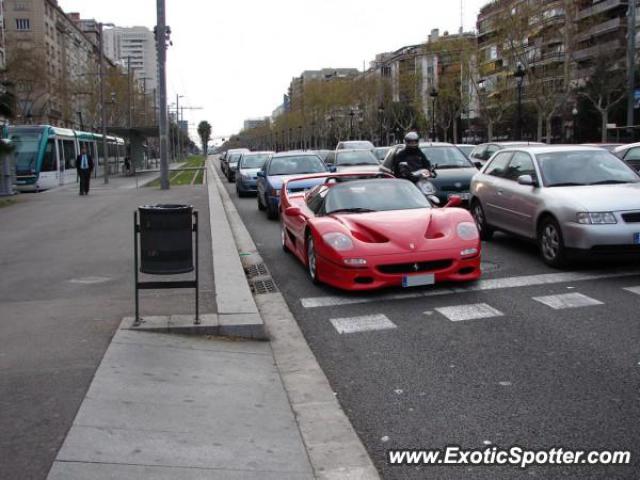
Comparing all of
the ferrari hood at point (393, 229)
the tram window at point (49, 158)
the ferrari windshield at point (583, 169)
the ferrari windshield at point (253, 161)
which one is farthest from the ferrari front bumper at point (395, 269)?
the tram window at point (49, 158)

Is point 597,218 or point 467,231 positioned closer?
point 467,231

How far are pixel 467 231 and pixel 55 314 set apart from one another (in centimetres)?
444

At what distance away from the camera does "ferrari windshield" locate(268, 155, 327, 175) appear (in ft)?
59.4

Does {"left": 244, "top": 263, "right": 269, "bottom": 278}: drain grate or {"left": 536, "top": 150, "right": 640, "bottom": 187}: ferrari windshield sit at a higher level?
{"left": 536, "top": 150, "right": 640, "bottom": 187}: ferrari windshield

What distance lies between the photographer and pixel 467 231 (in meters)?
8.20

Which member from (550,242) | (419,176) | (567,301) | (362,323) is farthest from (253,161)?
(362,323)

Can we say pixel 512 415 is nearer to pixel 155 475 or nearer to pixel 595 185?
pixel 155 475

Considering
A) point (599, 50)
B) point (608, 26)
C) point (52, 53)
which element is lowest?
point (599, 50)

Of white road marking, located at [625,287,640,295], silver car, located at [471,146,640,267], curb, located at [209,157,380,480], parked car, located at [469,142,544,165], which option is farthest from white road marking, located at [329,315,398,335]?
parked car, located at [469,142,544,165]

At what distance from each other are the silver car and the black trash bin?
4.72 metres

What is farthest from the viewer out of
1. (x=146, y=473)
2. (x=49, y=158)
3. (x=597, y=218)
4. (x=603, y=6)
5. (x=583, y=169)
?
(x=603, y=6)

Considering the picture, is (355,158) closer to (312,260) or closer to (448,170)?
(448,170)

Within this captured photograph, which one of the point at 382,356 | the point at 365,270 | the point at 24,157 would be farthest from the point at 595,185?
the point at 24,157

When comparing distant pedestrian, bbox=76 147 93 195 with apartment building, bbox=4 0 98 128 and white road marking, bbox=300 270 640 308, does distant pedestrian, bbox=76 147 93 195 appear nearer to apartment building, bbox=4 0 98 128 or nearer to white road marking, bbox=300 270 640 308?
white road marking, bbox=300 270 640 308
